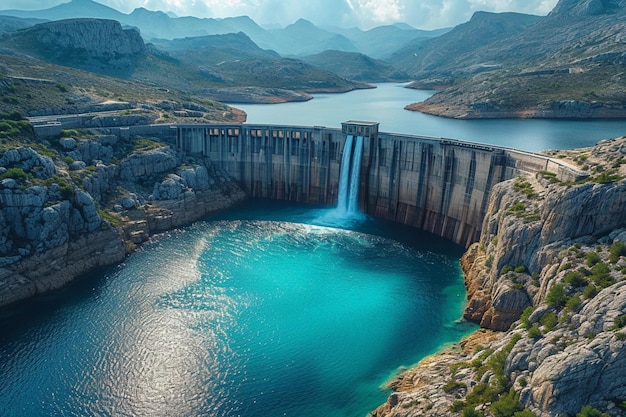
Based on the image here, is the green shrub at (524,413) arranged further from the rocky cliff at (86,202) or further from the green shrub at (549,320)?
the rocky cliff at (86,202)

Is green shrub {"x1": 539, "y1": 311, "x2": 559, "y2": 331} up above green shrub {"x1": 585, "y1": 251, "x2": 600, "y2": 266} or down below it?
below

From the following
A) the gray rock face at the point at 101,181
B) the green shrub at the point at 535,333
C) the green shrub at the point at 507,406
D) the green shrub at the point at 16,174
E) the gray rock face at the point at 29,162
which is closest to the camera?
the green shrub at the point at 507,406

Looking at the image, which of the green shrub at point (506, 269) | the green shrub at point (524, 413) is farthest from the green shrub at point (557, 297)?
the green shrub at point (524, 413)

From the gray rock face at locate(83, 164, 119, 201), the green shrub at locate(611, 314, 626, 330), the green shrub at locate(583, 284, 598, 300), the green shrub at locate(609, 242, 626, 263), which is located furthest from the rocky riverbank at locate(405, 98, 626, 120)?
the green shrub at locate(611, 314, 626, 330)

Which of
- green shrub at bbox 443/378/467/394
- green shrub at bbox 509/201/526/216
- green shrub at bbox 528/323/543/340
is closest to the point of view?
green shrub at bbox 528/323/543/340

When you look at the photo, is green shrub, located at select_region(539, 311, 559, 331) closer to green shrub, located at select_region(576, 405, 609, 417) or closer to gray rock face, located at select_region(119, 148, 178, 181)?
green shrub, located at select_region(576, 405, 609, 417)
